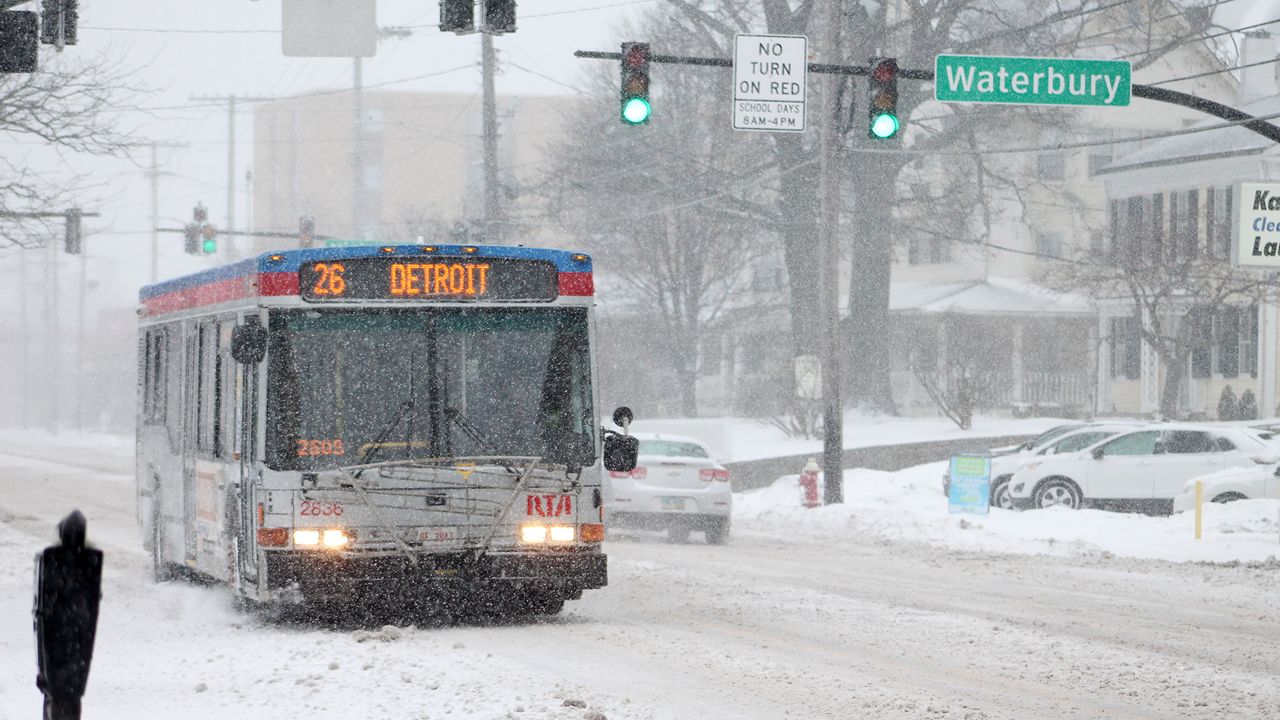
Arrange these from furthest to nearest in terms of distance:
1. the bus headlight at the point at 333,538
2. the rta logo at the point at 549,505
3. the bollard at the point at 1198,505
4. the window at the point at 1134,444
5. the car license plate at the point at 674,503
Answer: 1. the window at the point at 1134,444
2. the car license plate at the point at 674,503
3. the bollard at the point at 1198,505
4. the rta logo at the point at 549,505
5. the bus headlight at the point at 333,538

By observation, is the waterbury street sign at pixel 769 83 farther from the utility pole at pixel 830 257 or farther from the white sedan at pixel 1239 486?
the white sedan at pixel 1239 486

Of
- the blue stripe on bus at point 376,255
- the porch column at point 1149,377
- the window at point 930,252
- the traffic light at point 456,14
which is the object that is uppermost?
the window at point 930,252

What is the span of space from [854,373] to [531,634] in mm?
35709

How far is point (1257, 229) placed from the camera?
20672mm

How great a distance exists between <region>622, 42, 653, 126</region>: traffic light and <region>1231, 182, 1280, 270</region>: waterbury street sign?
687 cm

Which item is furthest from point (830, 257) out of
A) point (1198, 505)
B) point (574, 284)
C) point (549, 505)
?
point (549, 505)

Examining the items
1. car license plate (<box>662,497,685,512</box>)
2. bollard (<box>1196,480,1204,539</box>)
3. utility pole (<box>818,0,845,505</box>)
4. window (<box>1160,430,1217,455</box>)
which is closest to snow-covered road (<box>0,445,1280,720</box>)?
bollard (<box>1196,480,1204,539</box>)

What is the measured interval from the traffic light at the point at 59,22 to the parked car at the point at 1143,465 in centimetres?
1767

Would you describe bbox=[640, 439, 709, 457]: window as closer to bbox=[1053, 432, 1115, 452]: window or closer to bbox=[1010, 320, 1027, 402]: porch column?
bbox=[1053, 432, 1115, 452]: window

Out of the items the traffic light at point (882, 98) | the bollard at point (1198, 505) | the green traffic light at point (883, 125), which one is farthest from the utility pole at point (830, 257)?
the green traffic light at point (883, 125)

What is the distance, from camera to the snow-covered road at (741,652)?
32.5 ft

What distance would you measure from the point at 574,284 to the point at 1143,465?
17.4m

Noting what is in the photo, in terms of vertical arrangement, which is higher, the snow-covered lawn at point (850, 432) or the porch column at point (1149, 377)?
the porch column at point (1149, 377)

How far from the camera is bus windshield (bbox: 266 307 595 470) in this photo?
43.5 ft
